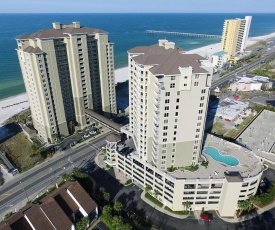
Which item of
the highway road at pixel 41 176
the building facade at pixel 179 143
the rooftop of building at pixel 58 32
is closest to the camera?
the building facade at pixel 179 143

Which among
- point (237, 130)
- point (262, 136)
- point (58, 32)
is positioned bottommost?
point (237, 130)

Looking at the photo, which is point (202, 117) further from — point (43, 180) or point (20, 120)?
point (20, 120)

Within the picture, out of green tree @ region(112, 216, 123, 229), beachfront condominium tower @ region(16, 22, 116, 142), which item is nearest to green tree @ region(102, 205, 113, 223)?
green tree @ region(112, 216, 123, 229)

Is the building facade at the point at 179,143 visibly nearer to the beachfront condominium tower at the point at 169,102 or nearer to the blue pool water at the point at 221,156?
the beachfront condominium tower at the point at 169,102

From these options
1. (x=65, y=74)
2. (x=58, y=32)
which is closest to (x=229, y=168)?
(x=65, y=74)

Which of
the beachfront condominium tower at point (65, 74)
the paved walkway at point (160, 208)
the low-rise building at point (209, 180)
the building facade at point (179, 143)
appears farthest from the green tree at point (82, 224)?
the beachfront condominium tower at point (65, 74)

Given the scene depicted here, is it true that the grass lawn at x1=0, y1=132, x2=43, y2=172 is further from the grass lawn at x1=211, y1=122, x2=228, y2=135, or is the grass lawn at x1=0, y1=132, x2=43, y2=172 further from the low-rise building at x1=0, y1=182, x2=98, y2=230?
the grass lawn at x1=211, y1=122, x2=228, y2=135

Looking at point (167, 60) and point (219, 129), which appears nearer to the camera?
point (167, 60)

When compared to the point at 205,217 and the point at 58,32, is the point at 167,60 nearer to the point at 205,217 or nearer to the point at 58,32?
the point at 205,217
